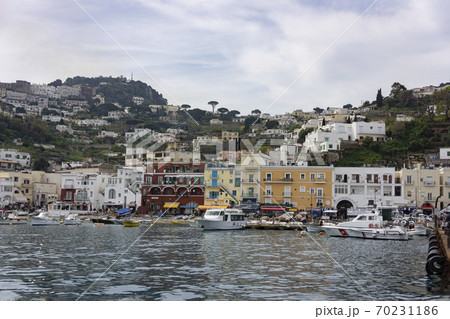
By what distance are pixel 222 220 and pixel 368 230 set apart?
16521 mm

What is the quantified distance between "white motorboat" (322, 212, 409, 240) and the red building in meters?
37.6

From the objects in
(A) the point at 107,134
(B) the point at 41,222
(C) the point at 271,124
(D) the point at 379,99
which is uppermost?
(D) the point at 379,99

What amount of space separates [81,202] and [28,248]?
58.6 m

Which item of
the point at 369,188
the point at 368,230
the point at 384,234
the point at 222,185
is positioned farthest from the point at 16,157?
the point at 384,234

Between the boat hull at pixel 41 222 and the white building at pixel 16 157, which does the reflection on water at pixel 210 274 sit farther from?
the white building at pixel 16 157

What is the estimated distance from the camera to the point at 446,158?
84.4 m

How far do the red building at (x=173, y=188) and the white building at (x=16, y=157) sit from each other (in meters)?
41.4

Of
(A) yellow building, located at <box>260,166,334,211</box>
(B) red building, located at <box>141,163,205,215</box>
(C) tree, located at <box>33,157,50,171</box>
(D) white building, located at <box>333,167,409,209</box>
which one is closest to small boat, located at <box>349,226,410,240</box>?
(D) white building, located at <box>333,167,409,209</box>

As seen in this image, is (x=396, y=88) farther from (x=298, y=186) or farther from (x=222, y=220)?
(x=222, y=220)

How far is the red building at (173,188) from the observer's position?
264ft

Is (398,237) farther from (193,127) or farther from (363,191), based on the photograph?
(193,127)

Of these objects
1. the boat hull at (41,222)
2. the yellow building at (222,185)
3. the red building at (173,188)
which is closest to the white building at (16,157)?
the red building at (173,188)

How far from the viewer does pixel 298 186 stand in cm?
7519

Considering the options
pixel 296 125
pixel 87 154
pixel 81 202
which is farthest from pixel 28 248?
pixel 296 125
